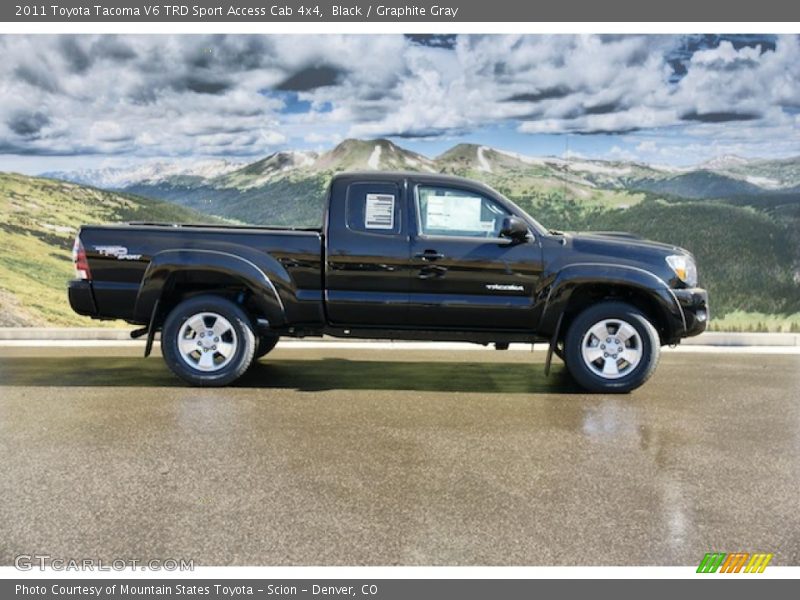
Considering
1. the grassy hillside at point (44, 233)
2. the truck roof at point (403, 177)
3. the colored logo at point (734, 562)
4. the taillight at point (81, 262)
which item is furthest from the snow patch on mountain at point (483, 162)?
the colored logo at point (734, 562)

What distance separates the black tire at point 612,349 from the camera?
24.9 feet

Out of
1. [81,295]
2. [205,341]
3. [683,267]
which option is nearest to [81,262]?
[81,295]

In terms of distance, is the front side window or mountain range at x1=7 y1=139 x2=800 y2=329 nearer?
the front side window

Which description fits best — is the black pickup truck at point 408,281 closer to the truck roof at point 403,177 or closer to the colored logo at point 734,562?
the truck roof at point 403,177

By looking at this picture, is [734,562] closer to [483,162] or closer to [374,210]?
[374,210]

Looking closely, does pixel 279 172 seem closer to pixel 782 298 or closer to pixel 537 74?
pixel 537 74

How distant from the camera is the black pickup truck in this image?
7.67m

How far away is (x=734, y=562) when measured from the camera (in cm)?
377

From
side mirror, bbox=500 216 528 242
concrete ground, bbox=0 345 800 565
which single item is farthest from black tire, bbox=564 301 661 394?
side mirror, bbox=500 216 528 242

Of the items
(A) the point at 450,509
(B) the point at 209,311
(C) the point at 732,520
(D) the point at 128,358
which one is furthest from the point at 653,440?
(D) the point at 128,358

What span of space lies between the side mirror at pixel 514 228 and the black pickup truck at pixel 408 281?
1.0 inches

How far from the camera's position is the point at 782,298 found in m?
13.8

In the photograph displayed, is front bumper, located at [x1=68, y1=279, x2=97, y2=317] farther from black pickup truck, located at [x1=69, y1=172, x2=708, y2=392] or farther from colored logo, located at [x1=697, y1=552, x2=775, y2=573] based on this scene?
colored logo, located at [x1=697, y1=552, x2=775, y2=573]

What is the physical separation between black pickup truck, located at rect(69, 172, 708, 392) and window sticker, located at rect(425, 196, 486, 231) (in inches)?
0.4
